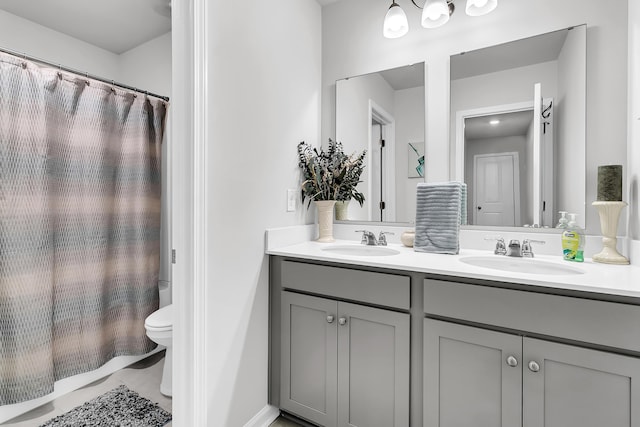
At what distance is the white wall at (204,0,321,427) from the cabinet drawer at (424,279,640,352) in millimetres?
839

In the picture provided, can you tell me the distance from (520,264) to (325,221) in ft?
3.39

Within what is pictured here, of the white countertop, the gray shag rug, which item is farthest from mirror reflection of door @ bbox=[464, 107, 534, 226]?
the gray shag rug

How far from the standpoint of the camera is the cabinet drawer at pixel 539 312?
92 centimetres

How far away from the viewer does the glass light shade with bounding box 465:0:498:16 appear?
1503mm

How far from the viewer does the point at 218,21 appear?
4.41 ft

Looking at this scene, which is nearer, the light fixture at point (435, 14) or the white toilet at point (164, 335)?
the light fixture at point (435, 14)

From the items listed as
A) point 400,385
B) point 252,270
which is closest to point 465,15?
point 252,270

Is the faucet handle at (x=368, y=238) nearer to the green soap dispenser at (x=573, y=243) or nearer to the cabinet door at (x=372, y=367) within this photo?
the cabinet door at (x=372, y=367)

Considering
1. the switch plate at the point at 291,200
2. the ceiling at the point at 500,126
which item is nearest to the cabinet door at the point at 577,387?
the ceiling at the point at 500,126

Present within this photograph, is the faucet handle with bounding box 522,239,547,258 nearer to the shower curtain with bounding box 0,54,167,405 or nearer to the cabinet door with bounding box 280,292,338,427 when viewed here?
the cabinet door with bounding box 280,292,338,427

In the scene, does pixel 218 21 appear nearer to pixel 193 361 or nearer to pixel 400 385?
pixel 193 361

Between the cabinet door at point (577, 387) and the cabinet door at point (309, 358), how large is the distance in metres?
0.75

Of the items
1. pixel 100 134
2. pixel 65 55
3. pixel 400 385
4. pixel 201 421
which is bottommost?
pixel 201 421

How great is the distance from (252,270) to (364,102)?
4.15 feet
